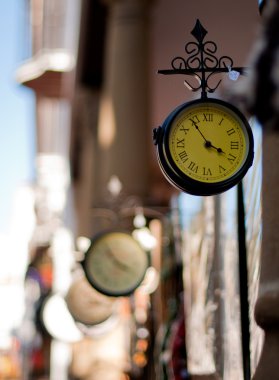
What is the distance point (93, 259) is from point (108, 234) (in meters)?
0.31

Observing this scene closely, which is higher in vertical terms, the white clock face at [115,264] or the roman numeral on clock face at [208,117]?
the roman numeral on clock face at [208,117]

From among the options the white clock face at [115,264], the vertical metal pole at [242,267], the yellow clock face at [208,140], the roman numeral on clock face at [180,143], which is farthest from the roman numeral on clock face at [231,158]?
the white clock face at [115,264]

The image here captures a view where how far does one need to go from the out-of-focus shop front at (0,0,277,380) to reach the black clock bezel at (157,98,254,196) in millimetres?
41

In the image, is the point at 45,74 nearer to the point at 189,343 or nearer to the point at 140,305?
the point at 140,305

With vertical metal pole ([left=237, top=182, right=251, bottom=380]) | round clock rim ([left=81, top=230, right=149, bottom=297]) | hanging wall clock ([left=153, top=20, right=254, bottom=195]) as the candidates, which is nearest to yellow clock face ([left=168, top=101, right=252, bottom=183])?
hanging wall clock ([left=153, top=20, right=254, bottom=195])

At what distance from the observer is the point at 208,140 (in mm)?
5285

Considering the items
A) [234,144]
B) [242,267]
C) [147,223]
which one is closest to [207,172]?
[234,144]

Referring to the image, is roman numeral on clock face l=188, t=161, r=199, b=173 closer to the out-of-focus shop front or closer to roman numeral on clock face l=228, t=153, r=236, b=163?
the out-of-focus shop front

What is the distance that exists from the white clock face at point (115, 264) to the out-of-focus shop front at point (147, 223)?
12 mm

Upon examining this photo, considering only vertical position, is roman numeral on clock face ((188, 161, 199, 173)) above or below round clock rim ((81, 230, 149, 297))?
above

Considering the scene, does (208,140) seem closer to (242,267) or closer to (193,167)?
(193,167)

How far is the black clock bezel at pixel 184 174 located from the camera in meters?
5.21

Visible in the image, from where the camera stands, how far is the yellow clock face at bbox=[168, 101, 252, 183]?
5258mm

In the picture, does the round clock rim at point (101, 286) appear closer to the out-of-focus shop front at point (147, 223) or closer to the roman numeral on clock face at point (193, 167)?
the out-of-focus shop front at point (147, 223)
